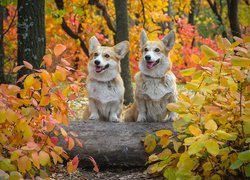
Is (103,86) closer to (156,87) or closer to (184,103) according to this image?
(156,87)

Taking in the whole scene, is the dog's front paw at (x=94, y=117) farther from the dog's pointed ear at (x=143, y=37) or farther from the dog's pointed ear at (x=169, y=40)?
the dog's pointed ear at (x=169, y=40)

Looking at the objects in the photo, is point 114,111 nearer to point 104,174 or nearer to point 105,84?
point 105,84

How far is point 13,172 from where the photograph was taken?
2734mm

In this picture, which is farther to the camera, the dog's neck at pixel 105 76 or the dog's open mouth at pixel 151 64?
the dog's neck at pixel 105 76

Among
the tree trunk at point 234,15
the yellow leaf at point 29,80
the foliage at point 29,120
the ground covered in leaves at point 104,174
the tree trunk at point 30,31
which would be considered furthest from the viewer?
the tree trunk at point 234,15

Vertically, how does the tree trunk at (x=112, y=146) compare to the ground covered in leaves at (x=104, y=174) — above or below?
above

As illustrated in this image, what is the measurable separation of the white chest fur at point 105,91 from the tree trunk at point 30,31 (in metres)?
0.85

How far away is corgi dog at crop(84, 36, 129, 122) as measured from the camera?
A: 207 inches

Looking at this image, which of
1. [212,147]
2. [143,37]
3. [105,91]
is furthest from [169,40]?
[212,147]

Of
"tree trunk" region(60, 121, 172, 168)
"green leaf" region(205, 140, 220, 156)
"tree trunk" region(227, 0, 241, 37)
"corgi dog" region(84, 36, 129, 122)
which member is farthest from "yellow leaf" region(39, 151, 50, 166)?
"tree trunk" region(227, 0, 241, 37)

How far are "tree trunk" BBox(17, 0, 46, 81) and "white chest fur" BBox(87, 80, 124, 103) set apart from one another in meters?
0.85

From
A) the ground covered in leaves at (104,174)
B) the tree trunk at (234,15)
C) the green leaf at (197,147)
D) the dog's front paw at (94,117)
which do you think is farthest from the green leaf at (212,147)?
the tree trunk at (234,15)

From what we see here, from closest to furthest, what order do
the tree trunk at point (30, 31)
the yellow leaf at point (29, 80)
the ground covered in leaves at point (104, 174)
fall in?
1. the yellow leaf at point (29, 80)
2. the ground covered in leaves at point (104, 174)
3. the tree trunk at point (30, 31)

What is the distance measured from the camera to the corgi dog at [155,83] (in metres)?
5.12
